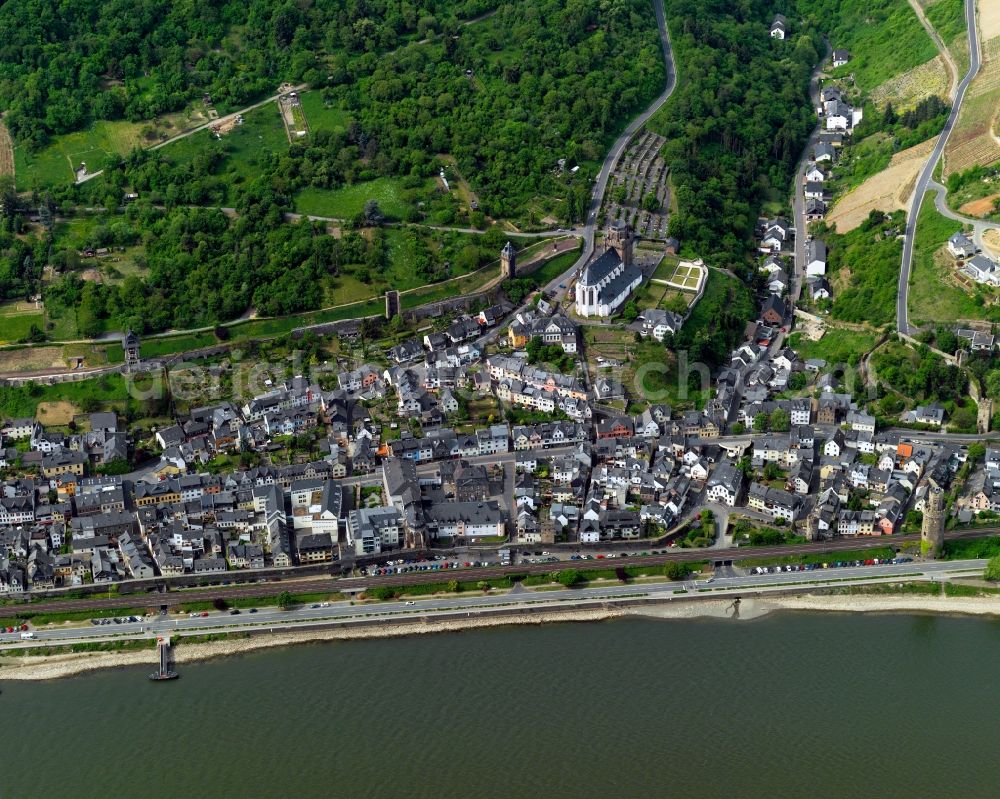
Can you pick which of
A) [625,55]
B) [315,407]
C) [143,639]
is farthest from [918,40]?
[143,639]

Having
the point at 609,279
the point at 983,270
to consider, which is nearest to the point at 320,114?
the point at 609,279

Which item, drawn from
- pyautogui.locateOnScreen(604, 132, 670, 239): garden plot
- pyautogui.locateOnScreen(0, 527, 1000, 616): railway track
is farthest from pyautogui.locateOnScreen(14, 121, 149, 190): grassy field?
pyautogui.locateOnScreen(0, 527, 1000, 616): railway track

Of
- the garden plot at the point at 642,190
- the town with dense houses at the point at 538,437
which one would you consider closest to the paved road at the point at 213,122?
the town with dense houses at the point at 538,437

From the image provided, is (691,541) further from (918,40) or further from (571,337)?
(918,40)

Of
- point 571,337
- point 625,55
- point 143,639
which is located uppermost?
point 625,55

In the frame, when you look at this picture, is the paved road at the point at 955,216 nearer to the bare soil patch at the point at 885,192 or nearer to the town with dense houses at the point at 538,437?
the town with dense houses at the point at 538,437

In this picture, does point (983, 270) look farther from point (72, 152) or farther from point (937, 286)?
point (72, 152)

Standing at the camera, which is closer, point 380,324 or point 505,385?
point 505,385
